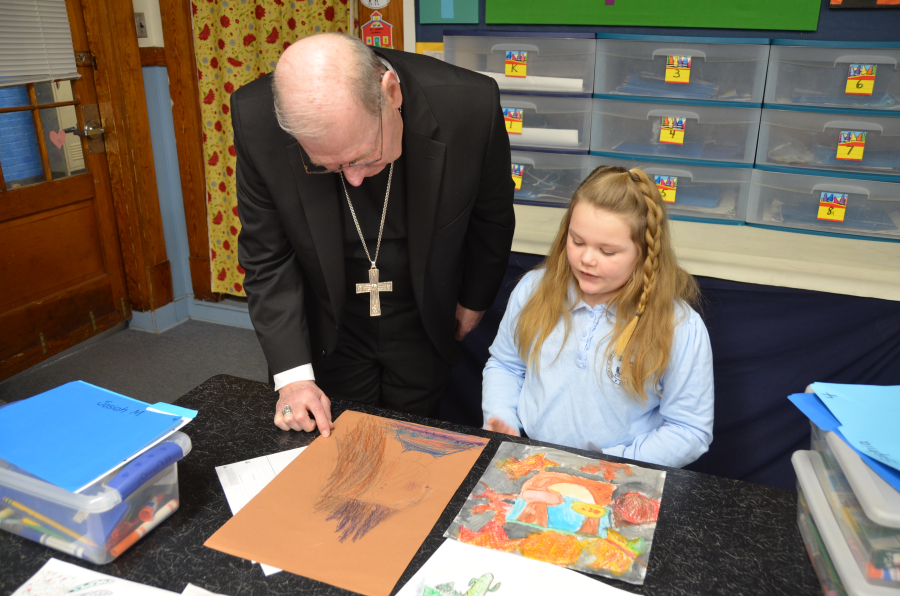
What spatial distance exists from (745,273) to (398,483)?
4.00 feet

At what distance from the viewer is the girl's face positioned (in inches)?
44.9

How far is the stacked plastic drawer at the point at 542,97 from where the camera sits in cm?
210

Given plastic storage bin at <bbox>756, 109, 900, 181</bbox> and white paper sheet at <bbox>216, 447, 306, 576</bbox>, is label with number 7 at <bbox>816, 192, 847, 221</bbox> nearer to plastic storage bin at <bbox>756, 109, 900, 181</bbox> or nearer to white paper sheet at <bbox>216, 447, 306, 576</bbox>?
plastic storage bin at <bbox>756, 109, 900, 181</bbox>

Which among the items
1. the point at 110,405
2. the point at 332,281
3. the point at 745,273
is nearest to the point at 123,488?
the point at 110,405

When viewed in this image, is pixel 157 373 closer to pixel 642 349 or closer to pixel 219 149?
pixel 219 149

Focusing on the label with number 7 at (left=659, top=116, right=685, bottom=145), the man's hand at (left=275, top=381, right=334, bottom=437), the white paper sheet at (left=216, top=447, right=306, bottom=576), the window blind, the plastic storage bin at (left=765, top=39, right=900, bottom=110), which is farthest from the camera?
the window blind

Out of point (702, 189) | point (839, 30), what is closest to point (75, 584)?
point (702, 189)

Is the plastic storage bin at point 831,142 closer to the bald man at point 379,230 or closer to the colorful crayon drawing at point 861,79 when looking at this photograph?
the colorful crayon drawing at point 861,79

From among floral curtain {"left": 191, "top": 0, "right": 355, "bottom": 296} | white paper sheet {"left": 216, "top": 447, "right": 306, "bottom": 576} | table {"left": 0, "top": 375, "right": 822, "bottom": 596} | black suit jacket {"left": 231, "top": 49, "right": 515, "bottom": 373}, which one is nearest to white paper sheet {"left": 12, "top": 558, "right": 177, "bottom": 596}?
table {"left": 0, "top": 375, "right": 822, "bottom": 596}

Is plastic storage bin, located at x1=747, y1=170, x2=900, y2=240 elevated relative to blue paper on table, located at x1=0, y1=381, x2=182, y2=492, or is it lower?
elevated

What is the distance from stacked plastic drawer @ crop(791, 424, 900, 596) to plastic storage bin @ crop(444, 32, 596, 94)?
60.4 inches

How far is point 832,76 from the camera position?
1849mm

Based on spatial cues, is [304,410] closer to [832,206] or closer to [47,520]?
[47,520]

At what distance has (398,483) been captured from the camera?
90cm
